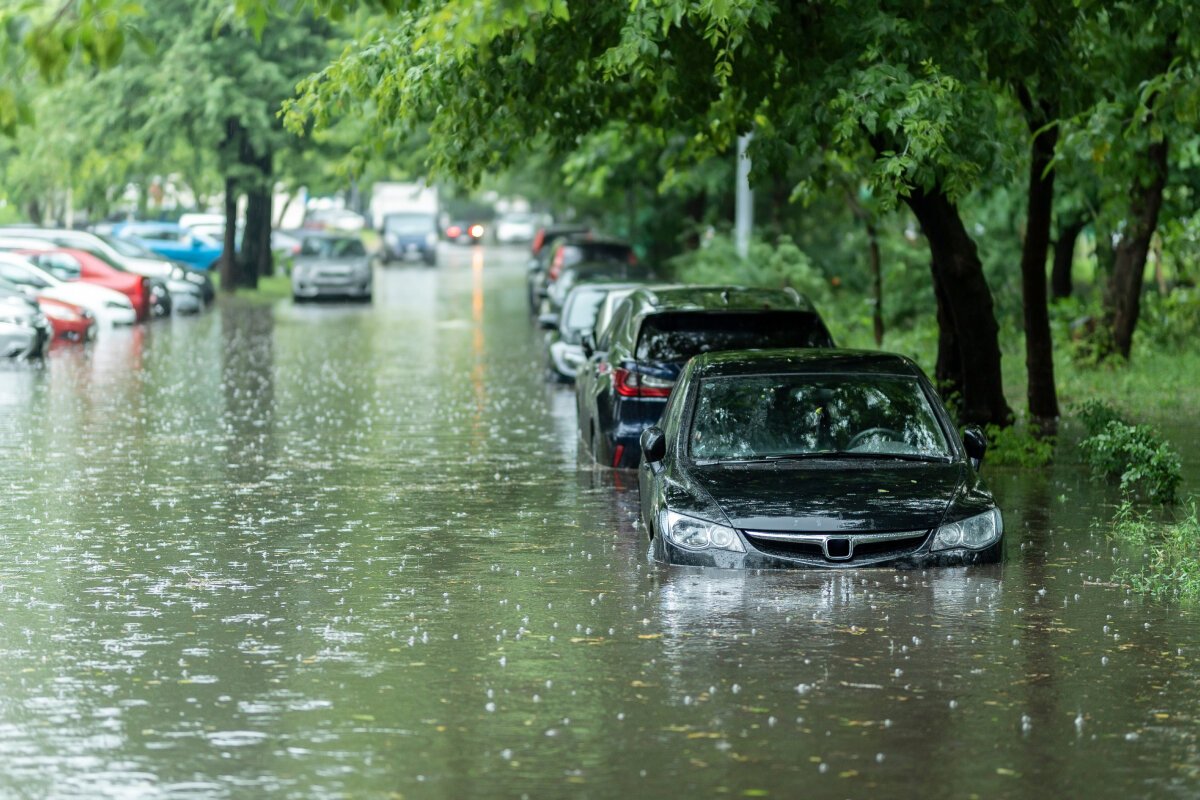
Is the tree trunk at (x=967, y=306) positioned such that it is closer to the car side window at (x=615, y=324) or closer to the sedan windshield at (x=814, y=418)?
the car side window at (x=615, y=324)

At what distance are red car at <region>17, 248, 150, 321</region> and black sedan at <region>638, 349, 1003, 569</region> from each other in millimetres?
27264

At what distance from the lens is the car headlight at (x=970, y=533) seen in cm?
1015

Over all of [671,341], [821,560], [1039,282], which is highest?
[1039,282]

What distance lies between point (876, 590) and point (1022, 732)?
8.97 feet

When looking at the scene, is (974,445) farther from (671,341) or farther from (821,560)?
(671,341)

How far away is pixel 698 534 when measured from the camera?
Answer: 1024 centimetres

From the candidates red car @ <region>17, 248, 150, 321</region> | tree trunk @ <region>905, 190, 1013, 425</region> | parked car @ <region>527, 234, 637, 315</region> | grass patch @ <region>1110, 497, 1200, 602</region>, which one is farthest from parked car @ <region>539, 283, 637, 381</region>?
red car @ <region>17, 248, 150, 321</region>

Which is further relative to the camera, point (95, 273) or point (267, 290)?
point (267, 290)

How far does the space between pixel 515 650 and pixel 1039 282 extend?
1164 centimetres

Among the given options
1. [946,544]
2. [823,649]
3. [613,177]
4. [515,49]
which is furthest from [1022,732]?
[613,177]

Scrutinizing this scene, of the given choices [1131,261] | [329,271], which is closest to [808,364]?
[1131,261]

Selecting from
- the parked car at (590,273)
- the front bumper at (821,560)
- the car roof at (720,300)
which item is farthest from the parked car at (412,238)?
the front bumper at (821,560)

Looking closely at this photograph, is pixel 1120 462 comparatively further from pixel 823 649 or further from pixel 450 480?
pixel 823 649

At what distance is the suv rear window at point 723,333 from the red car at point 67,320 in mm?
18704
